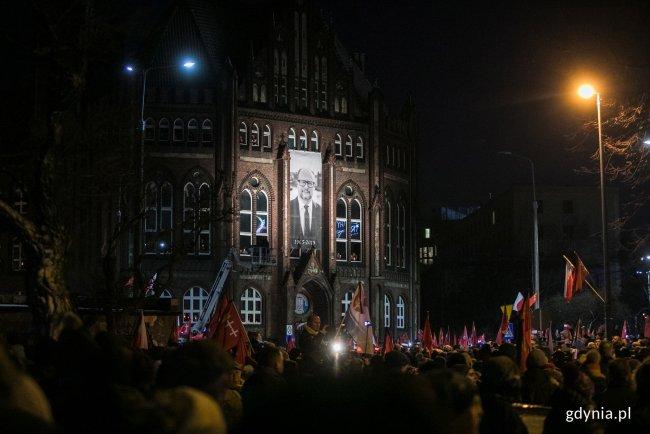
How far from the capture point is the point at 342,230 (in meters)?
56.0

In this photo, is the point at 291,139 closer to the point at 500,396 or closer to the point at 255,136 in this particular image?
the point at 255,136

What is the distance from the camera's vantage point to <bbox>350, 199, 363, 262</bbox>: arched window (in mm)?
56344

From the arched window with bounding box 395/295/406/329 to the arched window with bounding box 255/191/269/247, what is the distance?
1075 cm

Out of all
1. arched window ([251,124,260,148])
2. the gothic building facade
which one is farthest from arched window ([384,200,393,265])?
arched window ([251,124,260,148])

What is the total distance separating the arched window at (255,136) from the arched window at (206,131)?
2233 millimetres

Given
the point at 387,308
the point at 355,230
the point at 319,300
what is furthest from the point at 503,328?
the point at 387,308

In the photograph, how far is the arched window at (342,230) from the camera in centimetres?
5591

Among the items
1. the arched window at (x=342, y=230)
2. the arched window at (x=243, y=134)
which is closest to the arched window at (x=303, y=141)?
the arched window at (x=243, y=134)

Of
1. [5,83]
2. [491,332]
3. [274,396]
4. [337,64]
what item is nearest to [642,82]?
[274,396]

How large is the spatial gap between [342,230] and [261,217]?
17.4ft

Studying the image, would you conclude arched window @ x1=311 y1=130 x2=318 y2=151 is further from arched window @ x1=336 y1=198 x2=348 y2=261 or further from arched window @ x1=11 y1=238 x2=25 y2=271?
arched window @ x1=11 y1=238 x2=25 y2=271

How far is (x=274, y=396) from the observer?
11.1 ft

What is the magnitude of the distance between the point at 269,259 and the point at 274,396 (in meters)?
48.9

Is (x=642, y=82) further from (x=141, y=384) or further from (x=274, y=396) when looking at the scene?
(x=274, y=396)
